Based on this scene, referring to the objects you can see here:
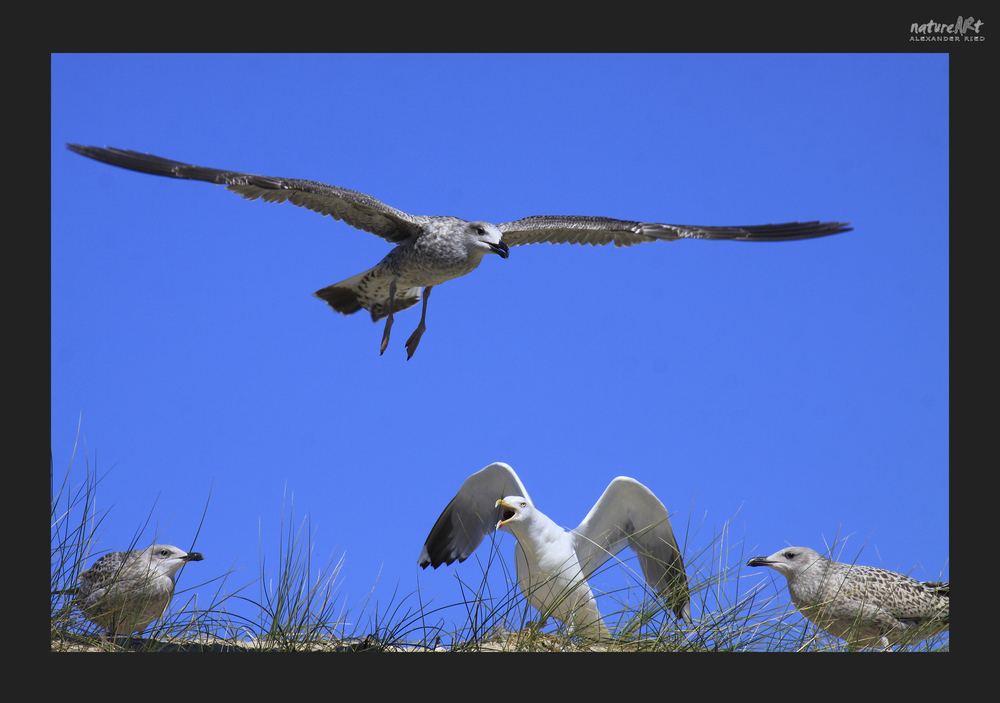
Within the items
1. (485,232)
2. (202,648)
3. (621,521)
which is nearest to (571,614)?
(621,521)

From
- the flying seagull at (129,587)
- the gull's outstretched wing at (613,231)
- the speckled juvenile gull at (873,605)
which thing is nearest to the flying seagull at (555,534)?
the speckled juvenile gull at (873,605)

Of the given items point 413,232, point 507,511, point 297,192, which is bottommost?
point 507,511

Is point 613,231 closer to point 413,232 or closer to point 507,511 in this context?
point 413,232

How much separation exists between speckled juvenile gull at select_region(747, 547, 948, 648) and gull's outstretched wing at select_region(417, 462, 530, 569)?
2719mm

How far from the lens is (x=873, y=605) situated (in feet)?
17.8

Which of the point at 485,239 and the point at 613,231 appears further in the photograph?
the point at 613,231

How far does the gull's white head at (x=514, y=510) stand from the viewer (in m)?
6.08

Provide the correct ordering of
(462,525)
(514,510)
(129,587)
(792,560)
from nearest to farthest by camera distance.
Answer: (129,587), (792,560), (514,510), (462,525)

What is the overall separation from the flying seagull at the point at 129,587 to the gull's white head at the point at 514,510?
2.43 m

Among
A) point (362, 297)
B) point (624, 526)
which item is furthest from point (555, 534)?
point (362, 297)

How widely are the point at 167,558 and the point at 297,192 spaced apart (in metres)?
3.27

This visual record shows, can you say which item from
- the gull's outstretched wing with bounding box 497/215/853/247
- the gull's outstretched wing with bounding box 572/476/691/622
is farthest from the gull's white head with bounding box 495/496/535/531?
the gull's outstretched wing with bounding box 497/215/853/247

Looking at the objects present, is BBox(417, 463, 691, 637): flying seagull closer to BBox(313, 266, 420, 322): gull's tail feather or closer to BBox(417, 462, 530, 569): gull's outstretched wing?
BBox(417, 462, 530, 569): gull's outstretched wing

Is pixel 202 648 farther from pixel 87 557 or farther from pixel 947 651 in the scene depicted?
pixel 947 651
